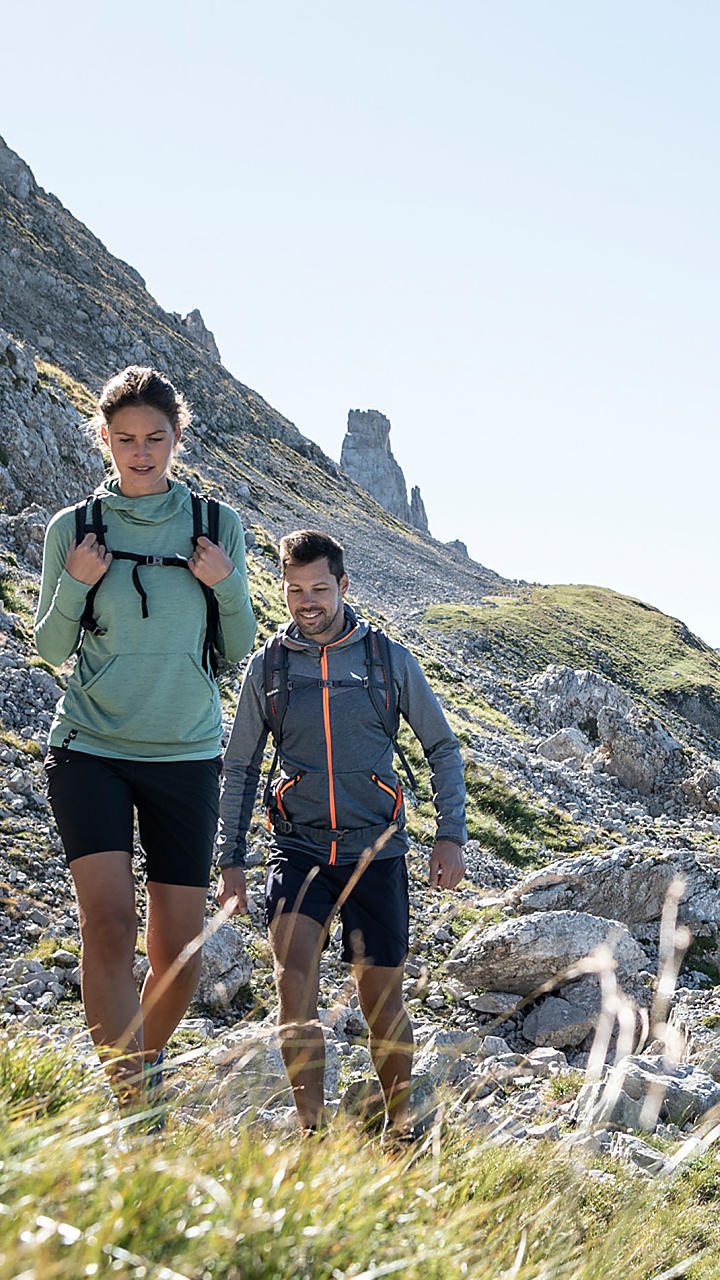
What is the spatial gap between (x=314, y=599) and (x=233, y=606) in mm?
559

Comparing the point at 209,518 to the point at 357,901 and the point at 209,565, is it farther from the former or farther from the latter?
the point at 357,901

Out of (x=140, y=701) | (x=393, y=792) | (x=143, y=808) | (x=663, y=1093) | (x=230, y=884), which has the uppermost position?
(x=140, y=701)

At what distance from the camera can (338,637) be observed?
439 centimetres

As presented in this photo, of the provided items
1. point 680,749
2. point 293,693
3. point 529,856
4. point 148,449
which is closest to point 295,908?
point 293,693

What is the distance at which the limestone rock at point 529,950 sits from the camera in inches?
328

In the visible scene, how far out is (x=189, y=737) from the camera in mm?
3787

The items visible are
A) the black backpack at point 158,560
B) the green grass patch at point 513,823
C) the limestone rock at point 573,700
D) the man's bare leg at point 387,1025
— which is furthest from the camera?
the limestone rock at point 573,700

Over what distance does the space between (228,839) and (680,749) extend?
26876mm

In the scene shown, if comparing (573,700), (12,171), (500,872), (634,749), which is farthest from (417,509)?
(500,872)

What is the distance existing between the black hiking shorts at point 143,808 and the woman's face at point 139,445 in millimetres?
1162

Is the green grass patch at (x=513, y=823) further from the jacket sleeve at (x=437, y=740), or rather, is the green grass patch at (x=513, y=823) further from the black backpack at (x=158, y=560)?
the black backpack at (x=158, y=560)

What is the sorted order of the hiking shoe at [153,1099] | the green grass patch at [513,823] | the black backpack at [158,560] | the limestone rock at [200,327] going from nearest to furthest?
the hiking shoe at [153,1099], the black backpack at [158,560], the green grass patch at [513,823], the limestone rock at [200,327]

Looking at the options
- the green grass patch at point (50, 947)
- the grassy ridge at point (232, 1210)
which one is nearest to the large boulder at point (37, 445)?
the green grass patch at point (50, 947)

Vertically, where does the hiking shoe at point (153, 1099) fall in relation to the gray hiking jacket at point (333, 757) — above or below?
below
